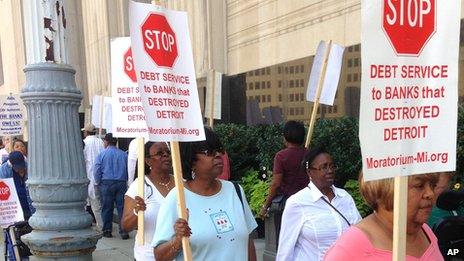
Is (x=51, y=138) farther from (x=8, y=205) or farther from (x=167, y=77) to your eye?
(x=167, y=77)

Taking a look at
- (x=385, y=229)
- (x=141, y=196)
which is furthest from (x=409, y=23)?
(x=141, y=196)

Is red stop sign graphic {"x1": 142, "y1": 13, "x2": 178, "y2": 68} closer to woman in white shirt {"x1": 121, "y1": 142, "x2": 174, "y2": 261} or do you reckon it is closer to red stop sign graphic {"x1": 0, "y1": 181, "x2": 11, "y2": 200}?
woman in white shirt {"x1": 121, "y1": 142, "x2": 174, "y2": 261}

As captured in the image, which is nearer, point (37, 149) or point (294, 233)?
point (294, 233)

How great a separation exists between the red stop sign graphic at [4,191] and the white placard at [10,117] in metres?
4.09

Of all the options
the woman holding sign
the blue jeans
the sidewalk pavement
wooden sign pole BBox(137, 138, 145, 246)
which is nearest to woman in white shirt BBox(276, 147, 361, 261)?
the woman holding sign

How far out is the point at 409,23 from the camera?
1803 mm

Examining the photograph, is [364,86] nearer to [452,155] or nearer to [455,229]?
[452,155]

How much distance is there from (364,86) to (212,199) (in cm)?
142

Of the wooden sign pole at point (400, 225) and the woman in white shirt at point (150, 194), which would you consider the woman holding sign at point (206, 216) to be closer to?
the woman in white shirt at point (150, 194)

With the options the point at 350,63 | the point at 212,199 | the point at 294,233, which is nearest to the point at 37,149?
the point at 212,199

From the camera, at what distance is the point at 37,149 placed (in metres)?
4.31

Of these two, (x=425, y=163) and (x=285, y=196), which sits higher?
(x=425, y=163)

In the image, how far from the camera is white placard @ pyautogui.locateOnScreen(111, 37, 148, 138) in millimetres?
3805

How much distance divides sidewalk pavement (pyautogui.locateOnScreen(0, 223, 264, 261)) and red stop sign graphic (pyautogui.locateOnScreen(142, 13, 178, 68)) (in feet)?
14.3
